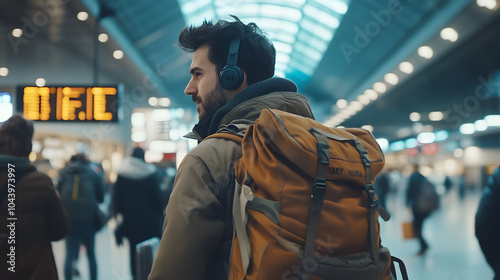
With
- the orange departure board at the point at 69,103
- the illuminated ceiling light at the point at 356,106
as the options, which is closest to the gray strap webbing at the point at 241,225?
the orange departure board at the point at 69,103

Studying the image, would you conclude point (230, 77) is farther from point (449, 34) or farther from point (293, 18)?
point (293, 18)

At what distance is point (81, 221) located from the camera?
18.9ft

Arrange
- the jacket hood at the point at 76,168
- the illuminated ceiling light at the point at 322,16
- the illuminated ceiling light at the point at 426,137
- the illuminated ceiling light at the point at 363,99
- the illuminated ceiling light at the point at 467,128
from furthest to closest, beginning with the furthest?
the illuminated ceiling light at the point at 426,137, the illuminated ceiling light at the point at 467,128, the illuminated ceiling light at the point at 363,99, the illuminated ceiling light at the point at 322,16, the jacket hood at the point at 76,168

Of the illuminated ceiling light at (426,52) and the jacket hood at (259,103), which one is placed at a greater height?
the illuminated ceiling light at (426,52)

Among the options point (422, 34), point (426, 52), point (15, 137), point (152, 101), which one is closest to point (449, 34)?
point (422, 34)

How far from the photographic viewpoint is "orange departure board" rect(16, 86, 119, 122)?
7109mm

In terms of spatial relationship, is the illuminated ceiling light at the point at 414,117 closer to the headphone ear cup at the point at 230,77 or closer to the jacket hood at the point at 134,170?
the jacket hood at the point at 134,170

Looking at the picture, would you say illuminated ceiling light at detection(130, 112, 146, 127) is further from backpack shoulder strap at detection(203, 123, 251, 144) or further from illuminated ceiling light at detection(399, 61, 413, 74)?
backpack shoulder strap at detection(203, 123, 251, 144)

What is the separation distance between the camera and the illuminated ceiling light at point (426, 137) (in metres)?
33.8

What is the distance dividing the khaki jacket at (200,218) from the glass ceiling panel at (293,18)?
12.7 m

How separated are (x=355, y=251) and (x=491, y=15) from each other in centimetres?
1112

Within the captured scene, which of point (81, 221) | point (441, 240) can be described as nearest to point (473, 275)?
point (441, 240)

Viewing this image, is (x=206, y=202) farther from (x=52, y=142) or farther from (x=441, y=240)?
(x=52, y=142)

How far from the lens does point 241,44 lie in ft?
5.57
